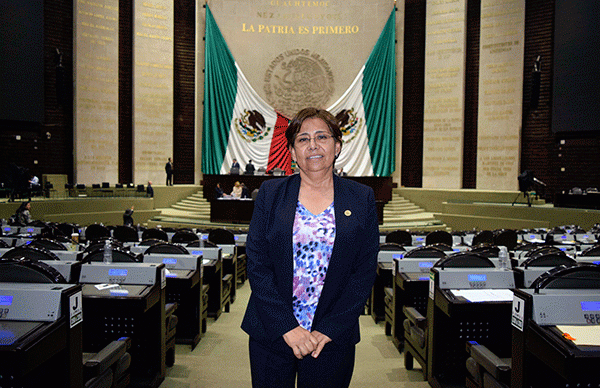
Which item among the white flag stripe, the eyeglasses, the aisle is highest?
the white flag stripe

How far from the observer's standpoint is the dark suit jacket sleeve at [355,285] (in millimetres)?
1685

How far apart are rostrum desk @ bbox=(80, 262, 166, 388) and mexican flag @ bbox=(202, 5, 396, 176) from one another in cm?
1355

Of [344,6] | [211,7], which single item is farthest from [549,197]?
[211,7]

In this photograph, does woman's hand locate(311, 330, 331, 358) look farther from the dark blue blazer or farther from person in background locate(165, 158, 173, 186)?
person in background locate(165, 158, 173, 186)

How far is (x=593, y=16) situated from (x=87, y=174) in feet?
53.9

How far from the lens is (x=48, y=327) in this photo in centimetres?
176

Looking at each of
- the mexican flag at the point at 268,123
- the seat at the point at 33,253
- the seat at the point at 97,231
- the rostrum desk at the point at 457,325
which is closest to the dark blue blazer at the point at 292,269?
the rostrum desk at the point at 457,325

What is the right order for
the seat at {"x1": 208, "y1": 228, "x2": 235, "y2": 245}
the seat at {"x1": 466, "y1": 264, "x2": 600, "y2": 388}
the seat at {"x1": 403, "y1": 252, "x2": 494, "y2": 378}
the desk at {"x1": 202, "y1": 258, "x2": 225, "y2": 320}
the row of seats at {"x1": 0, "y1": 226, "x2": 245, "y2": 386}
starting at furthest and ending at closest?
the seat at {"x1": 208, "y1": 228, "x2": 235, "y2": 245} < the desk at {"x1": 202, "y1": 258, "x2": 225, "y2": 320} < the row of seats at {"x1": 0, "y1": 226, "x2": 245, "y2": 386} < the seat at {"x1": 403, "y1": 252, "x2": 494, "y2": 378} < the seat at {"x1": 466, "y1": 264, "x2": 600, "y2": 388}

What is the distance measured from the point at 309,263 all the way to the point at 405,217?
1268 centimetres

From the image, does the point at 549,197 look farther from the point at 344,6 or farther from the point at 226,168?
the point at 226,168

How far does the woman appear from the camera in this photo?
1.67 m

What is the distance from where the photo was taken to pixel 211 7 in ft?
55.0

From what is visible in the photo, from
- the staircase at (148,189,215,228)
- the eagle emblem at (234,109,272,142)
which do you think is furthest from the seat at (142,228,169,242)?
the eagle emblem at (234,109,272,142)

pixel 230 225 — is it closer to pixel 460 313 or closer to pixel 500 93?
pixel 460 313
